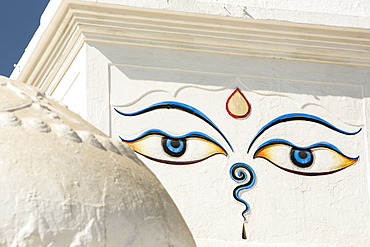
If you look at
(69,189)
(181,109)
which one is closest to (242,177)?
(181,109)

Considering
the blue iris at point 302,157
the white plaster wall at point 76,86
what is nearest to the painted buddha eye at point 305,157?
the blue iris at point 302,157

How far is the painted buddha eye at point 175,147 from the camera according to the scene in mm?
8383

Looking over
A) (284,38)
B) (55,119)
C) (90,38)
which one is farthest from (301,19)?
(55,119)

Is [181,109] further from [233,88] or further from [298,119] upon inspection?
[298,119]

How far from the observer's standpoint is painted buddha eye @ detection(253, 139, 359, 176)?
8.70 meters

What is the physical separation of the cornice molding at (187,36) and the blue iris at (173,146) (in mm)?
878

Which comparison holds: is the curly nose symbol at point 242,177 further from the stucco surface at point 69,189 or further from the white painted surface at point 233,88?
the stucco surface at point 69,189

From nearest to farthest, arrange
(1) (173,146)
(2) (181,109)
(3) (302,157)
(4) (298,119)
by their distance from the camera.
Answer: (1) (173,146) < (2) (181,109) < (3) (302,157) < (4) (298,119)

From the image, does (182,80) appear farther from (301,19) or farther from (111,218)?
(111,218)

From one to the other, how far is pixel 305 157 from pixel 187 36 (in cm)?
158

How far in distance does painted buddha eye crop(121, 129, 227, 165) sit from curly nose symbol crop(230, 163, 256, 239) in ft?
0.58

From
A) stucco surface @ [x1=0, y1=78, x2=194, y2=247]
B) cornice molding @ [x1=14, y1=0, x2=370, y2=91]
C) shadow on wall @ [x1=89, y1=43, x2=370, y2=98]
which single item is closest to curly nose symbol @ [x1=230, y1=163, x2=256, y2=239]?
shadow on wall @ [x1=89, y1=43, x2=370, y2=98]

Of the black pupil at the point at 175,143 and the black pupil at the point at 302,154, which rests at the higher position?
the black pupil at the point at 302,154

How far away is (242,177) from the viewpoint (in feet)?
28.0
